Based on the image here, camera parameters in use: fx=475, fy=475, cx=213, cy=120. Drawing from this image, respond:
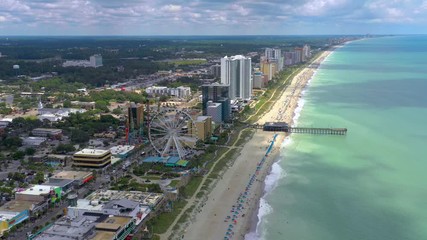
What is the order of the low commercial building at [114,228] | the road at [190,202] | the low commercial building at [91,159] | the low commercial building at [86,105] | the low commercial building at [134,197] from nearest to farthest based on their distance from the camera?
the low commercial building at [114,228] → the road at [190,202] → the low commercial building at [134,197] → the low commercial building at [91,159] → the low commercial building at [86,105]

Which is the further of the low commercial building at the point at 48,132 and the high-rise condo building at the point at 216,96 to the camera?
the high-rise condo building at the point at 216,96

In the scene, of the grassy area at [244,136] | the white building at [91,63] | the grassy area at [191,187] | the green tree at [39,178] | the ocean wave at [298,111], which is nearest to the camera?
the grassy area at [191,187]

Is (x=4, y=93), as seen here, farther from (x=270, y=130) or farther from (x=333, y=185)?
(x=333, y=185)

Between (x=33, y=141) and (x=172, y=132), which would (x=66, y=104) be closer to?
(x=33, y=141)

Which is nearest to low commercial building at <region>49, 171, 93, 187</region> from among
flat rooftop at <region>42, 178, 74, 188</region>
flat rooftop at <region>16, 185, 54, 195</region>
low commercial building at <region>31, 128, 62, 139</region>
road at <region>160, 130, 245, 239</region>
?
flat rooftop at <region>42, 178, 74, 188</region>

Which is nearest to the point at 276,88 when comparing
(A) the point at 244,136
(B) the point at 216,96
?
(B) the point at 216,96

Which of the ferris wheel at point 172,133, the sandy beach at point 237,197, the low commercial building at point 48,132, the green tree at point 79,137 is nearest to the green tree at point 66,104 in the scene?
the low commercial building at point 48,132

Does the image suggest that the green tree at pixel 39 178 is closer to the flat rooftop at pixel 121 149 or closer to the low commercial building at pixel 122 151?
the low commercial building at pixel 122 151

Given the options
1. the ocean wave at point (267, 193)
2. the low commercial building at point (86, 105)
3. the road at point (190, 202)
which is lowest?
the ocean wave at point (267, 193)
